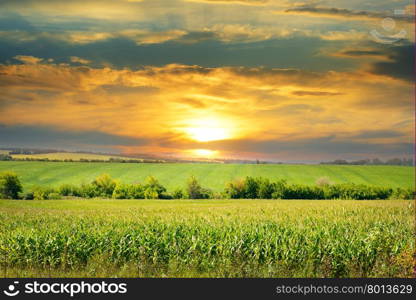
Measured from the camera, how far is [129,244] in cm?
1283

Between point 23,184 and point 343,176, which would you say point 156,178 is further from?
point 343,176

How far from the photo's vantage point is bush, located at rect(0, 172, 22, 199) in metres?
20.0

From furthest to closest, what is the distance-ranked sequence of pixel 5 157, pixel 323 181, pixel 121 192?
pixel 323 181 → pixel 121 192 → pixel 5 157

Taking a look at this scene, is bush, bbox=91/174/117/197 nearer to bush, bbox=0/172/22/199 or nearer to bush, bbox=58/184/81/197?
bush, bbox=58/184/81/197

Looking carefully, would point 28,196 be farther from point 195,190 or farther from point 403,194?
point 403,194

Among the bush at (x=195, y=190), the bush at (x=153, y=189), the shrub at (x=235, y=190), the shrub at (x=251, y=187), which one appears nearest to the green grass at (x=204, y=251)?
the bush at (x=153, y=189)

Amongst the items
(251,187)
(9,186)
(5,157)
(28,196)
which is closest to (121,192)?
(28,196)

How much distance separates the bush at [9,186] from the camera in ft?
65.7

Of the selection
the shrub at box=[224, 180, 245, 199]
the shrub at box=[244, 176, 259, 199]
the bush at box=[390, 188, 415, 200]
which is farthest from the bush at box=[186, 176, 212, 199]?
the bush at box=[390, 188, 415, 200]

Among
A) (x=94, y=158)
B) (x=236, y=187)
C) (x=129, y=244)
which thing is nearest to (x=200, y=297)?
(x=129, y=244)

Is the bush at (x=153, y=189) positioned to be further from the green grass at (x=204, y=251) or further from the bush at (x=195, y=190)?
the green grass at (x=204, y=251)

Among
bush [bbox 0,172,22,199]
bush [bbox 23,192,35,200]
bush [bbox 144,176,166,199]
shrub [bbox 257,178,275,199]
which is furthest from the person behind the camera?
shrub [bbox 257,178,275,199]

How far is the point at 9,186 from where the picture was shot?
20.1m

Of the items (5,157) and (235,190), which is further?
(235,190)
